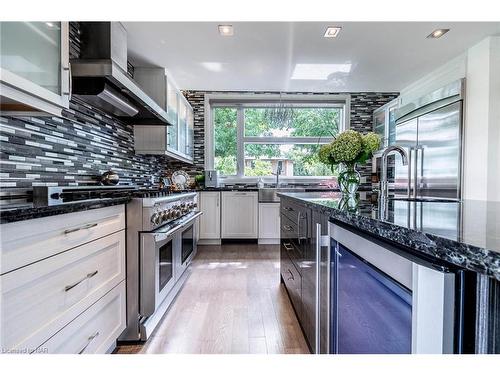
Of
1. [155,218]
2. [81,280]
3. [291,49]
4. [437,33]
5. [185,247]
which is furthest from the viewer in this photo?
[291,49]

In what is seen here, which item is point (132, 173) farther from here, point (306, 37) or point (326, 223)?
point (326, 223)

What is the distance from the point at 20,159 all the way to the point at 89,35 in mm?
1169

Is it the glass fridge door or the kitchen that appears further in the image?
the kitchen

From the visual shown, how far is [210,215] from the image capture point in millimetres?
4371

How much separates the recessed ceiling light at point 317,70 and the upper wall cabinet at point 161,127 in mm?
1674

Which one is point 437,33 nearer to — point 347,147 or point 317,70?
point 317,70

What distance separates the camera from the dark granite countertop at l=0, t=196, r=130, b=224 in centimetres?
82

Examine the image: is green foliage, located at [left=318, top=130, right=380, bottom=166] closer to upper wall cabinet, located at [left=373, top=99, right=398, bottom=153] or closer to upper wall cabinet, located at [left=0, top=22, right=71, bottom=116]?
upper wall cabinet, located at [left=0, top=22, right=71, bottom=116]

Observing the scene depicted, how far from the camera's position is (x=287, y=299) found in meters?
2.31

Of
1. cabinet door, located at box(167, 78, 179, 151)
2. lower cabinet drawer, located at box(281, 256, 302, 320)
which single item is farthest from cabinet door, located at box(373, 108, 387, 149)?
lower cabinet drawer, located at box(281, 256, 302, 320)

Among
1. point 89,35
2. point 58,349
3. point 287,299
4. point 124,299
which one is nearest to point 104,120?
point 89,35

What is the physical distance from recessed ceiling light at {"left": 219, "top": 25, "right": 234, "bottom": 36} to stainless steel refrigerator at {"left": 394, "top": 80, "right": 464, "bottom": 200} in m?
2.31

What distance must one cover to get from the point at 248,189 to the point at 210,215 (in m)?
0.72

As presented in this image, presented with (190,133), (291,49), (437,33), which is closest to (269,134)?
(190,133)
